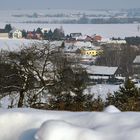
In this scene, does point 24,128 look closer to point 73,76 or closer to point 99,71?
point 73,76

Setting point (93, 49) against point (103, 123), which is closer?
point (103, 123)

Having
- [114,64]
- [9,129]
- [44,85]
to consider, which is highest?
[9,129]

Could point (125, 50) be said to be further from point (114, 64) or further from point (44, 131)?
point (44, 131)

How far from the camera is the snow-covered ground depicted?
2555mm

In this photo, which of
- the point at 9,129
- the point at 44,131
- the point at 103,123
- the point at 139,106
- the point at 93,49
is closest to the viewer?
the point at 44,131

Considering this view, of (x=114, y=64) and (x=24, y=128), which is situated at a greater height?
(x=24, y=128)

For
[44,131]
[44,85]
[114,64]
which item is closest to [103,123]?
[44,131]

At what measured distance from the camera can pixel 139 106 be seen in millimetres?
6527

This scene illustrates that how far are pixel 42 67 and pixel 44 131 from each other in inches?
397

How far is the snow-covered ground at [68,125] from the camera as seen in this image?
255cm

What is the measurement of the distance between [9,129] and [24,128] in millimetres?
117

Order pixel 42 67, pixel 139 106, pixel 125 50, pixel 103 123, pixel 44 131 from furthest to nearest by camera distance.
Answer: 1. pixel 125 50
2. pixel 42 67
3. pixel 139 106
4. pixel 103 123
5. pixel 44 131

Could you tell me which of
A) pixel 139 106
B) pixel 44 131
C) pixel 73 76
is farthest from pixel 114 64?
pixel 44 131

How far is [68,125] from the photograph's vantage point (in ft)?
8.52
